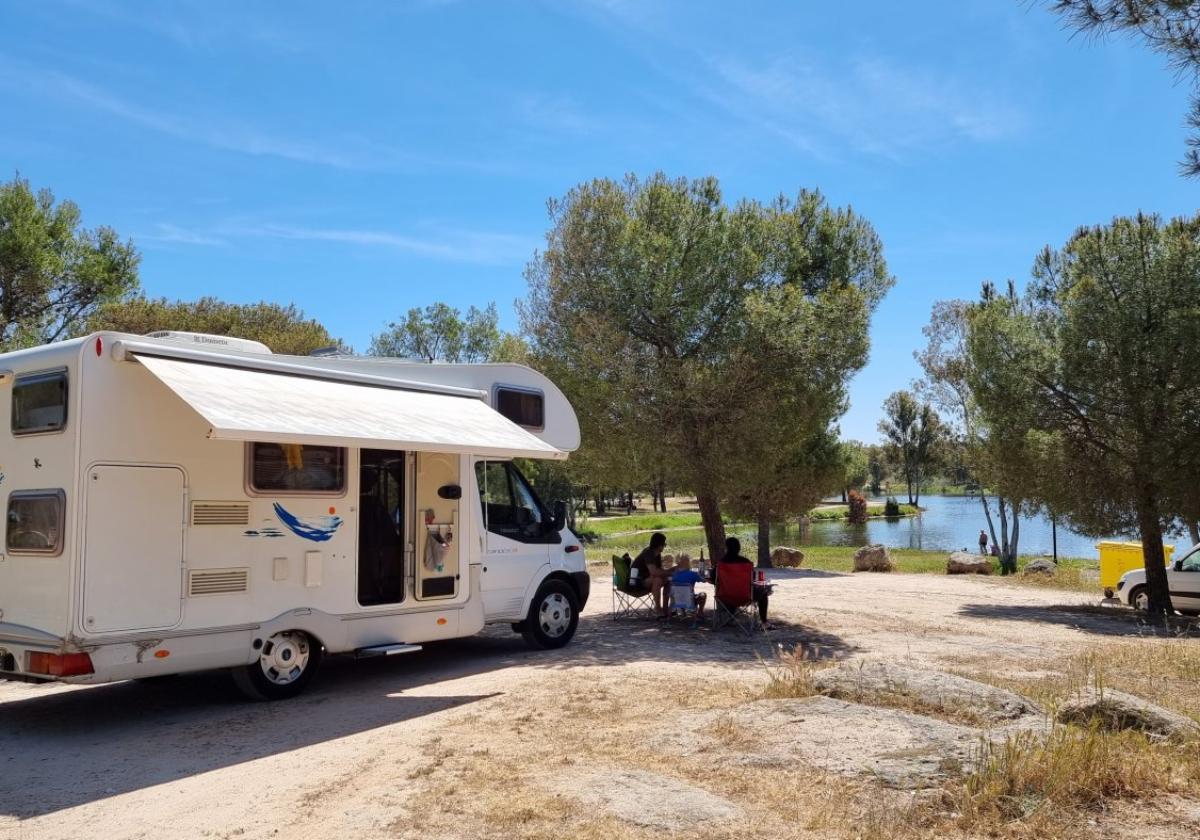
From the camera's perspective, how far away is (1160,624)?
47.1 feet

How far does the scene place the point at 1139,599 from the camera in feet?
52.2

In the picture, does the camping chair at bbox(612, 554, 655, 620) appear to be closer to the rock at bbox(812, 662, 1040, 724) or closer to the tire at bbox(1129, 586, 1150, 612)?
the rock at bbox(812, 662, 1040, 724)

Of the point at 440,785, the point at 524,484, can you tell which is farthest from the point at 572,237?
the point at 440,785

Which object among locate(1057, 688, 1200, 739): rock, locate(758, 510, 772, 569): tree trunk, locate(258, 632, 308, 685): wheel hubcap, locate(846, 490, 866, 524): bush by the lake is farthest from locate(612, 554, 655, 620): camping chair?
locate(846, 490, 866, 524): bush by the lake

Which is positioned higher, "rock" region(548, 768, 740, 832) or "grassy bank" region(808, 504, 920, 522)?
"grassy bank" region(808, 504, 920, 522)

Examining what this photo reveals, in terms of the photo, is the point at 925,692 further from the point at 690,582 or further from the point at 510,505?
the point at 690,582

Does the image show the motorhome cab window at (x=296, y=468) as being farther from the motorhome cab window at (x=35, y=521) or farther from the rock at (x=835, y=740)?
the rock at (x=835, y=740)

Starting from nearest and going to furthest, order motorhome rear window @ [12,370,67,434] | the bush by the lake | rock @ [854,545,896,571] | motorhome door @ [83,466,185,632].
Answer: motorhome door @ [83,466,185,632], motorhome rear window @ [12,370,67,434], rock @ [854,545,896,571], the bush by the lake

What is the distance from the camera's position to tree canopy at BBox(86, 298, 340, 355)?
2497 cm

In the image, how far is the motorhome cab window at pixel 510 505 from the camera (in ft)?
32.1

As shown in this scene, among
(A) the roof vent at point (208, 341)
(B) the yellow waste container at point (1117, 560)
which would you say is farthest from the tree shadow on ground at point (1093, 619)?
(A) the roof vent at point (208, 341)

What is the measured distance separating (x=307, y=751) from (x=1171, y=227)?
14565 millimetres

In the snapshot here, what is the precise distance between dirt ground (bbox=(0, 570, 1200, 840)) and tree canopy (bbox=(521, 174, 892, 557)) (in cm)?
273

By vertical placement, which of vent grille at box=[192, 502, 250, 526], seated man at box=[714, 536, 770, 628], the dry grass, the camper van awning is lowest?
the dry grass
